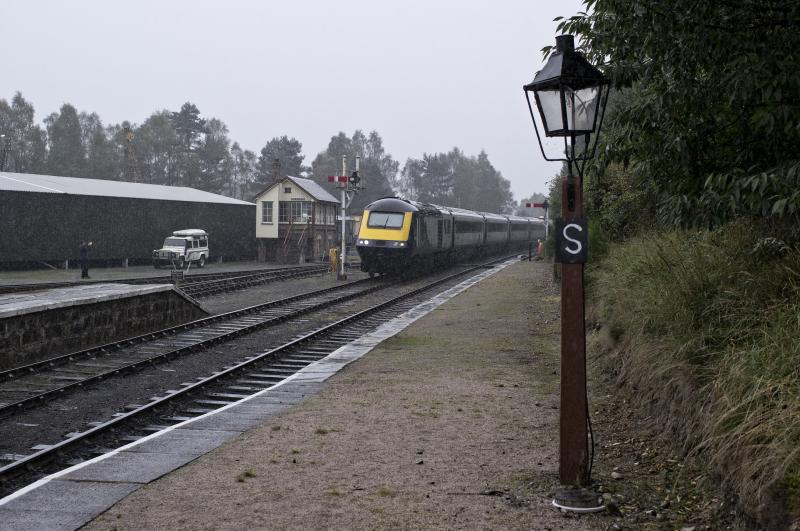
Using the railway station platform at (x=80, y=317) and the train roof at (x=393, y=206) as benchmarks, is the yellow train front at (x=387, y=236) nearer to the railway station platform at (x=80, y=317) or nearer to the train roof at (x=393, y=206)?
the train roof at (x=393, y=206)

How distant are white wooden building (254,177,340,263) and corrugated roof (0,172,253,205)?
1.94 meters

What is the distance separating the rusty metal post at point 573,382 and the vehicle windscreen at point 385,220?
81.6 ft

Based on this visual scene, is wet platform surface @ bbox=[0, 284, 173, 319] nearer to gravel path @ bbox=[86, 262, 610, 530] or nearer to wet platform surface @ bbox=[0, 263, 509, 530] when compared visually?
wet platform surface @ bbox=[0, 263, 509, 530]

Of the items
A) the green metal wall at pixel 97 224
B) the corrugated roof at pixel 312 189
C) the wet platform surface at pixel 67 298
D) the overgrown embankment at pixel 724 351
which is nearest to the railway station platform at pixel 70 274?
the green metal wall at pixel 97 224

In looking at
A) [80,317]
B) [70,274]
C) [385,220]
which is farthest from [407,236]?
[80,317]

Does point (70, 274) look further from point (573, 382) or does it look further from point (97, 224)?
point (573, 382)

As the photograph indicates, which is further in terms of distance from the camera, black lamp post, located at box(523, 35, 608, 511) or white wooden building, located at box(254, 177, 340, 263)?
white wooden building, located at box(254, 177, 340, 263)

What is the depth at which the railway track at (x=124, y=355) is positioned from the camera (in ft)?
35.3

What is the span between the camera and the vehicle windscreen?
3089 centimetres

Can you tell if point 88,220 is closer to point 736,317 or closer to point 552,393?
point 552,393

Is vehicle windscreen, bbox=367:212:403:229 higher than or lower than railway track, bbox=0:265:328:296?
higher

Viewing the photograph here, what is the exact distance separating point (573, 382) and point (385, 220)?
2540cm

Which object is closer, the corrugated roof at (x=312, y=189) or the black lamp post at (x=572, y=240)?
Answer: the black lamp post at (x=572, y=240)

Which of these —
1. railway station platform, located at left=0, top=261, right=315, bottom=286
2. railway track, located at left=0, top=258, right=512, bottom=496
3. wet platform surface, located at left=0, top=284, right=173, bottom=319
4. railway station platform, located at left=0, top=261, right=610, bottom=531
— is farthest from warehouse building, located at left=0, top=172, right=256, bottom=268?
railway station platform, located at left=0, top=261, right=610, bottom=531
